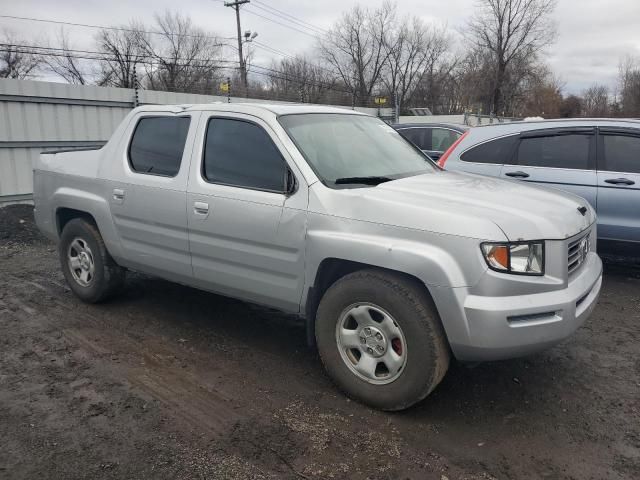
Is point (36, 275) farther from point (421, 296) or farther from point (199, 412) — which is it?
point (421, 296)

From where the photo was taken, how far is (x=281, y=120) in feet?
12.5

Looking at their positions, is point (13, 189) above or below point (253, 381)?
above

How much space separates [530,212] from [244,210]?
71.7 inches

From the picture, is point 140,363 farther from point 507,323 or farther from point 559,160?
point 559,160

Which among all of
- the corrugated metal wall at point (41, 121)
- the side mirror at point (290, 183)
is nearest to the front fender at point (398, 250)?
the side mirror at point (290, 183)

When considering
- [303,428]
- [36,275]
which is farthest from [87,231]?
[303,428]

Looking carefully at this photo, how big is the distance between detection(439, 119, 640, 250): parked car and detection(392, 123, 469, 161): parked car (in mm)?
4128

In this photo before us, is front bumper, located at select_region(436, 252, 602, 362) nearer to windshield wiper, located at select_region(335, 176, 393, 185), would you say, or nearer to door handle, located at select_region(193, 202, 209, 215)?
windshield wiper, located at select_region(335, 176, 393, 185)

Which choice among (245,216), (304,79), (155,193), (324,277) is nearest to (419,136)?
(155,193)

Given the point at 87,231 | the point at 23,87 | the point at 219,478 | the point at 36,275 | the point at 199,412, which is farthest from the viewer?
the point at 23,87

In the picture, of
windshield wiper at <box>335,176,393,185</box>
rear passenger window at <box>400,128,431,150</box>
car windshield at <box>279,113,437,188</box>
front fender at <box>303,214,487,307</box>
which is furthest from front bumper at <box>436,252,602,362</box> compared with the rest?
rear passenger window at <box>400,128,431,150</box>

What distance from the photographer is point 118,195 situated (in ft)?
15.0

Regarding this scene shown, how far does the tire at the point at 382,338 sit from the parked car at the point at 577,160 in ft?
12.0

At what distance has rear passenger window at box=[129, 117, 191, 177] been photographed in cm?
432
